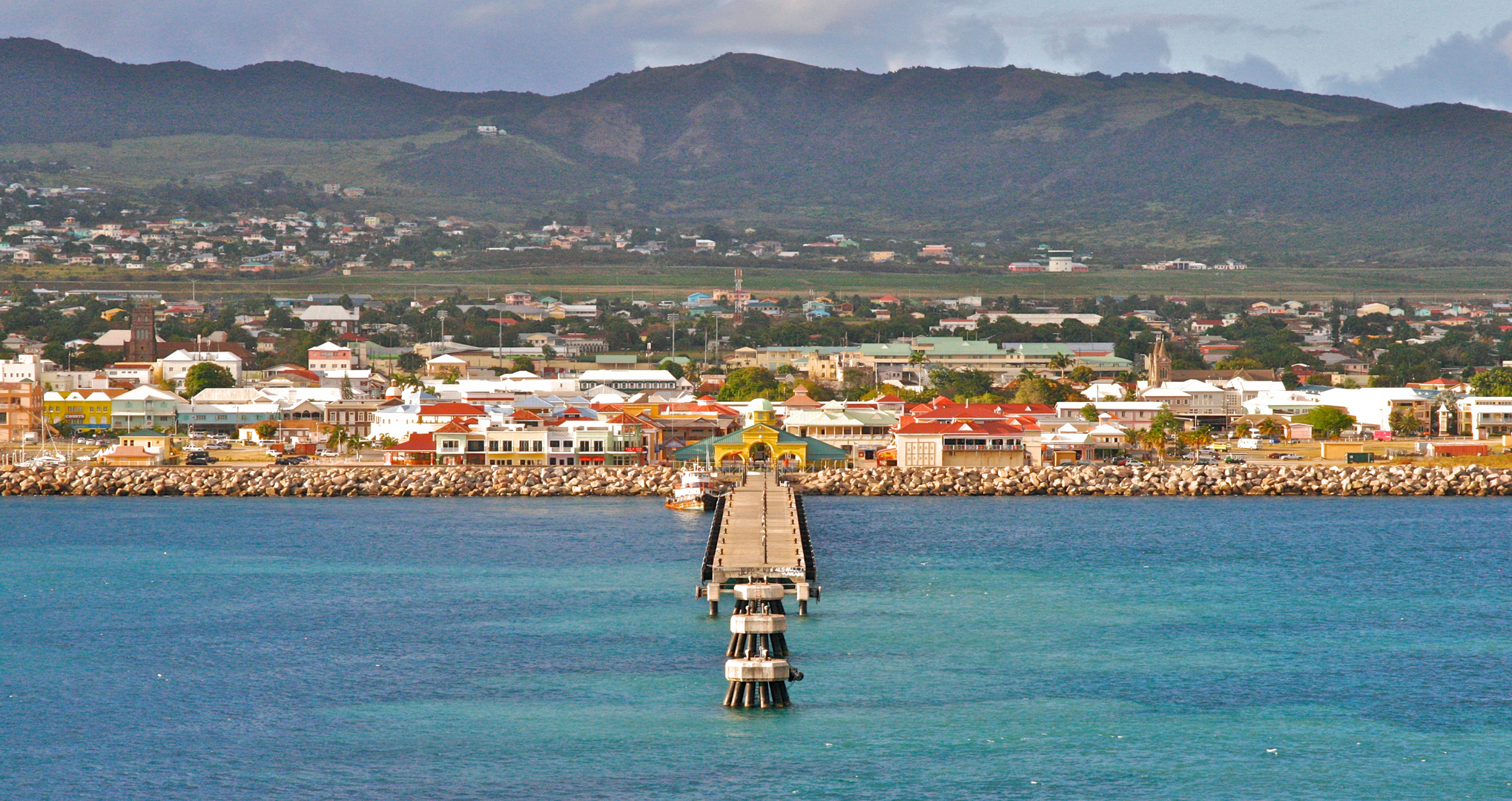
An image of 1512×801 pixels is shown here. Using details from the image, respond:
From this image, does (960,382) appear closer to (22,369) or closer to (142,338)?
(22,369)

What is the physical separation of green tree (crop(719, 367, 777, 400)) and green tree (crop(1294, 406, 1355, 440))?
72.8ft

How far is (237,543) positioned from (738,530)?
1133 cm

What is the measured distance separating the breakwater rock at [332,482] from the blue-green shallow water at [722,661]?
1101 cm

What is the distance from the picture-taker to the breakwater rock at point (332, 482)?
50.8 m

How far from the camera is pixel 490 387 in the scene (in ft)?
255

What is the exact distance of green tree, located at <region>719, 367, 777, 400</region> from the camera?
81.6 metres

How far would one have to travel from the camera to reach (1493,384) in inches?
3000

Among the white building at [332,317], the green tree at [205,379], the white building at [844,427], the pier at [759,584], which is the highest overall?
the white building at [332,317]

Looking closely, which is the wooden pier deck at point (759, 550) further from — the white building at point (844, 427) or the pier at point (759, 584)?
the white building at point (844, 427)

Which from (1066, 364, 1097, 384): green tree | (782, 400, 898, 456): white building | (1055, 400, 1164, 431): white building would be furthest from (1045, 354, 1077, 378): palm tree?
(782, 400, 898, 456): white building

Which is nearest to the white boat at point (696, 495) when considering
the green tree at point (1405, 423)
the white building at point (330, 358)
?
the green tree at point (1405, 423)

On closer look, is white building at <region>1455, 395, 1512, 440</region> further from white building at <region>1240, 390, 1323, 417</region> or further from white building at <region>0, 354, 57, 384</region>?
white building at <region>0, 354, 57, 384</region>

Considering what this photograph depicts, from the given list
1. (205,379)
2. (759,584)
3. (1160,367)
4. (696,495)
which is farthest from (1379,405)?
(759,584)

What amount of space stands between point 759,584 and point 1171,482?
28531mm
